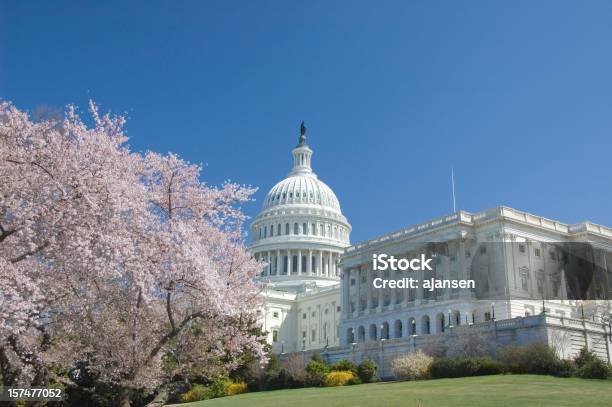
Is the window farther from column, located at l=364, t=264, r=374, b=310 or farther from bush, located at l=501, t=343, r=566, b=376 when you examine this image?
bush, located at l=501, t=343, r=566, b=376

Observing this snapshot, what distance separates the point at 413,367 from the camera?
5694 centimetres

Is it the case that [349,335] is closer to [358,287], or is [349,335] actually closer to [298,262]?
[358,287]

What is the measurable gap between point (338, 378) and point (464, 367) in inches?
473

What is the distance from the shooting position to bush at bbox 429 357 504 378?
5281 centimetres

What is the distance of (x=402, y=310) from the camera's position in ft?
324

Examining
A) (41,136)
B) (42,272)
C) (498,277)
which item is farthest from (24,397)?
(498,277)

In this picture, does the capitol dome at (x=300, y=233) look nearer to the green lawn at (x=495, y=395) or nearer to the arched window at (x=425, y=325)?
the arched window at (x=425, y=325)

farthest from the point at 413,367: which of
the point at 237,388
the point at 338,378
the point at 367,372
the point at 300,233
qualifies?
the point at 300,233

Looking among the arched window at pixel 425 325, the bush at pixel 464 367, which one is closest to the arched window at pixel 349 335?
the arched window at pixel 425 325

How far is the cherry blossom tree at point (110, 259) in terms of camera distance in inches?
730

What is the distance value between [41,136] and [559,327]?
165 feet

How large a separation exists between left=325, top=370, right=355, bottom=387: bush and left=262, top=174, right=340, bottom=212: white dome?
100706mm

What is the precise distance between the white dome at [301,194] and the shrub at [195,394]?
10387cm

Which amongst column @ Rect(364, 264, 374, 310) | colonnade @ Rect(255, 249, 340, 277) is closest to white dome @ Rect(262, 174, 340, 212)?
colonnade @ Rect(255, 249, 340, 277)
